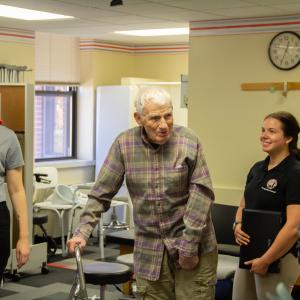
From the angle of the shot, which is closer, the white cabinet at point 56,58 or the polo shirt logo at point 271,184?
the polo shirt logo at point 271,184

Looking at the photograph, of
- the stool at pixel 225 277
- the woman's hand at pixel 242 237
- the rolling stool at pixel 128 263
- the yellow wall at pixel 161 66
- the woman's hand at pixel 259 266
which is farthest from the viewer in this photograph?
the yellow wall at pixel 161 66

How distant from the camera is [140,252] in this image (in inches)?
91.3

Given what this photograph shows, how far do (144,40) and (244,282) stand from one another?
5790 mm

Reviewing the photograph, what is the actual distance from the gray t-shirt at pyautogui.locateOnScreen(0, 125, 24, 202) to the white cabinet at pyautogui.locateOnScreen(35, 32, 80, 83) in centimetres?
532

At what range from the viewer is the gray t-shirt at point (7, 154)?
8.71 ft

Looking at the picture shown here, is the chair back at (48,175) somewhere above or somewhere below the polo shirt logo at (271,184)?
below

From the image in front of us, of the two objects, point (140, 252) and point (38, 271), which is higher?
point (140, 252)

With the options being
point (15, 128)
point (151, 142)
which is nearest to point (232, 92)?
point (15, 128)

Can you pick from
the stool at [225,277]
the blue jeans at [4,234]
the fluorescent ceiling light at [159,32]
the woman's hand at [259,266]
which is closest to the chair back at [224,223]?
the stool at [225,277]

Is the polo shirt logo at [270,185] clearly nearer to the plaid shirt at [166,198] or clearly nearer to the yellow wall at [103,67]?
the plaid shirt at [166,198]

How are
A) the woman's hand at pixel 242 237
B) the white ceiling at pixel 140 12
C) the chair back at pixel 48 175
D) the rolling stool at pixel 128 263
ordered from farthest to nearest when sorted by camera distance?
the chair back at pixel 48 175 → the white ceiling at pixel 140 12 → the rolling stool at pixel 128 263 → the woman's hand at pixel 242 237

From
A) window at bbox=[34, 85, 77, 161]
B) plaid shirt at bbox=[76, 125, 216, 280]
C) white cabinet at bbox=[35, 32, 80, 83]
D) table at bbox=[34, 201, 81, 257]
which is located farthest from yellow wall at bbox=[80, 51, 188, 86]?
plaid shirt at bbox=[76, 125, 216, 280]

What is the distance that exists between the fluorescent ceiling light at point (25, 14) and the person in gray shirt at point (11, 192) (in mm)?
2931

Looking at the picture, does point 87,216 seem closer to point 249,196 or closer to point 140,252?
point 140,252
